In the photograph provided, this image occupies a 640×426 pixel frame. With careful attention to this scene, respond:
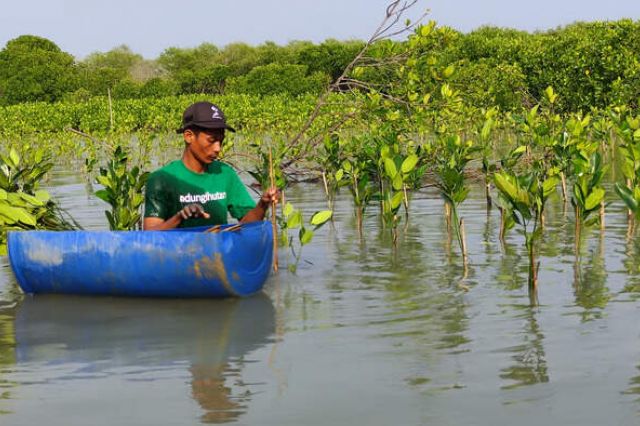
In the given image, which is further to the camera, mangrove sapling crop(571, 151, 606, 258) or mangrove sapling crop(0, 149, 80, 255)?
mangrove sapling crop(0, 149, 80, 255)

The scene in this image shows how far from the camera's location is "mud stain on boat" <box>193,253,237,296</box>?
250 inches

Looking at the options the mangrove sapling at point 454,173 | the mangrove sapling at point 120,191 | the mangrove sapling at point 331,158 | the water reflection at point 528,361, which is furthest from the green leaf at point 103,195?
the water reflection at point 528,361

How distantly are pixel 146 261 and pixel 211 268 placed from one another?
39 centimetres

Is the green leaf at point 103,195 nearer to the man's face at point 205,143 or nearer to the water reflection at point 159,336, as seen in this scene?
the water reflection at point 159,336

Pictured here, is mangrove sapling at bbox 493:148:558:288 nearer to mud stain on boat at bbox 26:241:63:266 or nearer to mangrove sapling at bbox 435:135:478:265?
mangrove sapling at bbox 435:135:478:265

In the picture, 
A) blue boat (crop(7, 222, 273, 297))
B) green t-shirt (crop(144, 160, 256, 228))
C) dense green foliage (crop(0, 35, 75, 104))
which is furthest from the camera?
dense green foliage (crop(0, 35, 75, 104))

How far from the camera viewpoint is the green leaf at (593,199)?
281 inches

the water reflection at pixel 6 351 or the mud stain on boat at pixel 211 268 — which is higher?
the mud stain on boat at pixel 211 268

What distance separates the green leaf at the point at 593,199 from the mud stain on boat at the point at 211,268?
2.45 metres

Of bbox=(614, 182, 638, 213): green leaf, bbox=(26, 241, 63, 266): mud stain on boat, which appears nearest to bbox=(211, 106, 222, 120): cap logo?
bbox=(26, 241, 63, 266): mud stain on boat

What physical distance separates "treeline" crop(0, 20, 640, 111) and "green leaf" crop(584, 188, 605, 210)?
2.58 m

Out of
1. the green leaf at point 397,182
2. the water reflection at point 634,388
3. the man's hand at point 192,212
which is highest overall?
the green leaf at point 397,182

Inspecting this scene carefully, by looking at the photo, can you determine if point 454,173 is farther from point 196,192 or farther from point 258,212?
point 196,192

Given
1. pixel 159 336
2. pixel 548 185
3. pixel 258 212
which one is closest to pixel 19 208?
pixel 258 212
